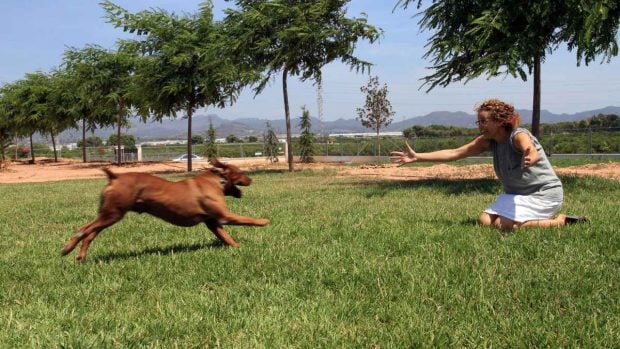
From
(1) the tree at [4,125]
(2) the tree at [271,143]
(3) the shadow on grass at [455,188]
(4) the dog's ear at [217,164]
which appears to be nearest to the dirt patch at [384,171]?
(2) the tree at [271,143]

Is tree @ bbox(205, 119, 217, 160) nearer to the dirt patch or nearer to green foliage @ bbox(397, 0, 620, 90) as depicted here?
the dirt patch

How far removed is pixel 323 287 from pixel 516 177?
327cm

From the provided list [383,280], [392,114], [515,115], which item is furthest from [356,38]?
[392,114]

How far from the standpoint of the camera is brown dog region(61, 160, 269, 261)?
507cm

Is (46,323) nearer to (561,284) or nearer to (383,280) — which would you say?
(383,280)

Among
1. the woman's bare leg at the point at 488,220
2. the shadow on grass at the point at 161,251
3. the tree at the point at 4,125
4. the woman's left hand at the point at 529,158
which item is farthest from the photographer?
the tree at the point at 4,125

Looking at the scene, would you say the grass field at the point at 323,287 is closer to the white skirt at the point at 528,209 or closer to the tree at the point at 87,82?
the white skirt at the point at 528,209

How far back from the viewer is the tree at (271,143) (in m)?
33.9

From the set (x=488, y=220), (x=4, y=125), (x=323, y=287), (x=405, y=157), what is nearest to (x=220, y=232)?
(x=323, y=287)

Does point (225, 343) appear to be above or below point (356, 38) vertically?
below

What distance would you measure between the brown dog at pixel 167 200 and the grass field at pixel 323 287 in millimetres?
319

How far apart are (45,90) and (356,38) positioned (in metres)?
27.5

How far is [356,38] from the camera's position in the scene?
2078 centimetres

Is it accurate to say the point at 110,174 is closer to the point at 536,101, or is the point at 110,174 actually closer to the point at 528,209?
the point at 528,209
